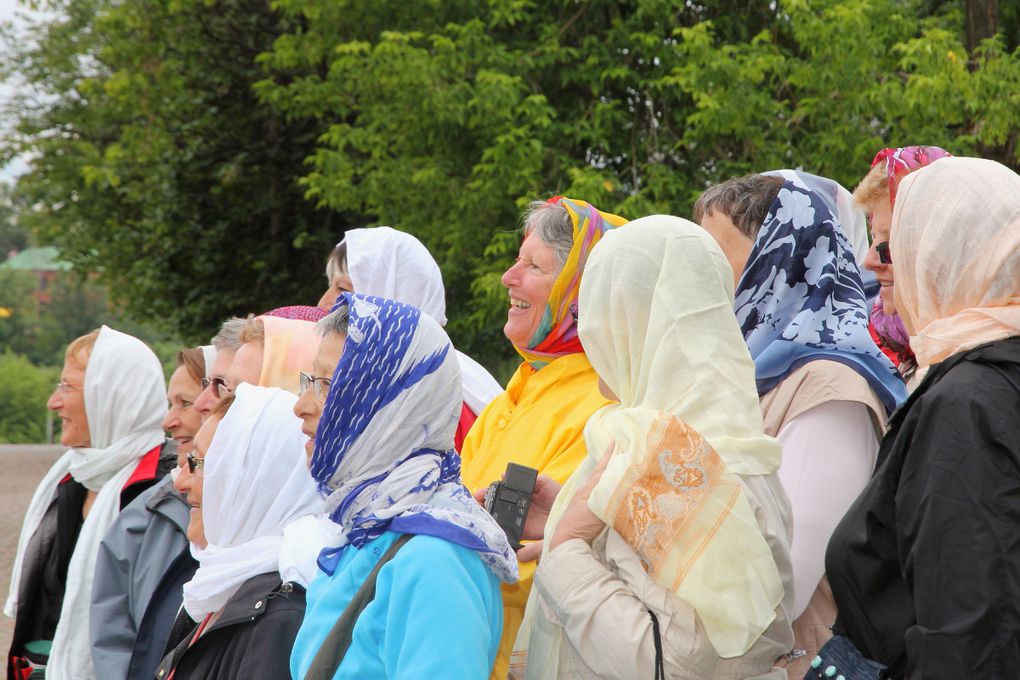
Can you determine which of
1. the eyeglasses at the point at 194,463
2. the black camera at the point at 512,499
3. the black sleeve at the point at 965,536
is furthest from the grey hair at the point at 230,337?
the black sleeve at the point at 965,536

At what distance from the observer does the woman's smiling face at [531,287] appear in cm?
354

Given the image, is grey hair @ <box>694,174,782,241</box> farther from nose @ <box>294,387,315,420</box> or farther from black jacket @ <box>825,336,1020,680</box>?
nose @ <box>294,387,315,420</box>

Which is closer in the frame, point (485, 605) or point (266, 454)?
point (485, 605)

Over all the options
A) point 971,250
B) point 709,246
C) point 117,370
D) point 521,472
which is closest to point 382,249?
point 117,370

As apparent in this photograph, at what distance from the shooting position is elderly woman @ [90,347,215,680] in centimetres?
376

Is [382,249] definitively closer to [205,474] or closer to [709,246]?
[205,474]

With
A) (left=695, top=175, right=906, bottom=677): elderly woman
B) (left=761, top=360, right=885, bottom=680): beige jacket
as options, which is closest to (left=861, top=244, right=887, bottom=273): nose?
(left=695, top=175, right=906, bottom=677): elderly woman

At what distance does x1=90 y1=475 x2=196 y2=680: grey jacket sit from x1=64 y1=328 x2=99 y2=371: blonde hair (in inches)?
46.2

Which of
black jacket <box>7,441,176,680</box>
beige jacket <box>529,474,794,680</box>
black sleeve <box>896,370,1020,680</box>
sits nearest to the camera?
black sleeve <box>896,370,1020,680</box>

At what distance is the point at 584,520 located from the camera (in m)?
2.35

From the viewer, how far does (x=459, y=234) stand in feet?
37.5

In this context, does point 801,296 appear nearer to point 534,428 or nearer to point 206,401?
point 534,428

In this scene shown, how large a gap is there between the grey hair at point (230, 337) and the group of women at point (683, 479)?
3.24 ft

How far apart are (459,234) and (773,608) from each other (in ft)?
30.9
